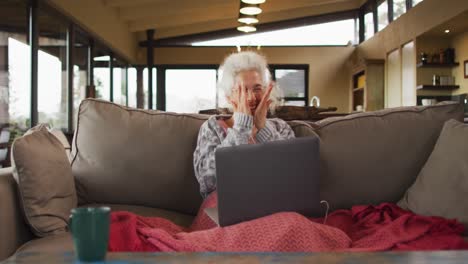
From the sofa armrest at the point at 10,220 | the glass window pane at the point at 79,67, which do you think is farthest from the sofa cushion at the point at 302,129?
the glass window pane at the point at 79,67

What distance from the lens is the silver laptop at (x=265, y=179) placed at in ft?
5.04

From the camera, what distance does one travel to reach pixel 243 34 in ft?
37.4

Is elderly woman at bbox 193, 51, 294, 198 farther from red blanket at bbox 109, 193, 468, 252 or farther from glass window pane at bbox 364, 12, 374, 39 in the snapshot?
glass window pane at bbox 364, 12, 374, 39

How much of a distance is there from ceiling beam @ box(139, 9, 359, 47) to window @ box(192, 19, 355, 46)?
3.4 inches

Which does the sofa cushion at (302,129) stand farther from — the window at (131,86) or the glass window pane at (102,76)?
the window at (131,86)

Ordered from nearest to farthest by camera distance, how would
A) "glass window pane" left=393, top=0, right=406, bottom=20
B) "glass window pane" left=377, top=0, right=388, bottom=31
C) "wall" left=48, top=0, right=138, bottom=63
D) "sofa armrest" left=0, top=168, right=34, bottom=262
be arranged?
1. "sofa armrest" left=0, top=168, right=34, bottom=262
2. "wall" left=48, top=0, right=138, bottom=63
3. "glass window pane" left=393, top=0, right=406, bottom=20
4. "glass window pane" left=377, top=0, right=388, bottom=31

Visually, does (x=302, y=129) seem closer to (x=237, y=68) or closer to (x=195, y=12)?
(x=237, y=68)

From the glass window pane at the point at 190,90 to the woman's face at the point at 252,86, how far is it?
8.79 meters

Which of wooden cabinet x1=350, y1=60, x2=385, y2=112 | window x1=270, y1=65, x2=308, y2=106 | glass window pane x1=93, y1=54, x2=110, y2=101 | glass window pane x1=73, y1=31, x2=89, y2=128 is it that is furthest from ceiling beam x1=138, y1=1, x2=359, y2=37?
glass window pane x1=73, y1=31, x2=89, y2=128

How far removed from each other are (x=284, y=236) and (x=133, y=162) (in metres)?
0.88

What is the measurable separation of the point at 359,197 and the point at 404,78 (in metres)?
6.51

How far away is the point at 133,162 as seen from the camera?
2127 mm

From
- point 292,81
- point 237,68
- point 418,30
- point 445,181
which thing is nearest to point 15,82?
point 237,68

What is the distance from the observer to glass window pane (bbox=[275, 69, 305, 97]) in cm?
1121
